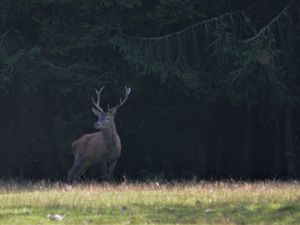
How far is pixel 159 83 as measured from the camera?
23.5 metres

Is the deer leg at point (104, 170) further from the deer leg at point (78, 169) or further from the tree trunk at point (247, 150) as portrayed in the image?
the tree trunk at point (247, 150)

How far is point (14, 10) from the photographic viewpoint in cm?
2394

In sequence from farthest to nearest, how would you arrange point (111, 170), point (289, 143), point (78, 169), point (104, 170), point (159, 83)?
point (289, 143), point (159, 83), point (78, 169), point (104, 170), point (111, 170)

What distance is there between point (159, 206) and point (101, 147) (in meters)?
9.03

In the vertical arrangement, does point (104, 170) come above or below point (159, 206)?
below

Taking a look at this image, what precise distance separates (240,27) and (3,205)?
475 inches

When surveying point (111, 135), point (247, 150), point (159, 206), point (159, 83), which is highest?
point (159, 83)

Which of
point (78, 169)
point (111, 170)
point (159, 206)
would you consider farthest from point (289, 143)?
point (159, 206)

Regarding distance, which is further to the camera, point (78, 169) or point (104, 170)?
point (78, 169)

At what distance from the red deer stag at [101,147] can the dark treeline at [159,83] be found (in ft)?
6.07

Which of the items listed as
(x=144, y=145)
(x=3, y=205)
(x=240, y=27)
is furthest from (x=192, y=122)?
(x=3, y=205)

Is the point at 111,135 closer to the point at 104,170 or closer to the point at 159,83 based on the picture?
the point at 104,170

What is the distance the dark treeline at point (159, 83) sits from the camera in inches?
879

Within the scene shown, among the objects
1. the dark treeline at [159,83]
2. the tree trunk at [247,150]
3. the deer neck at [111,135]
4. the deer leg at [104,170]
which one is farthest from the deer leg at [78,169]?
the tree trunk at [247,150]
